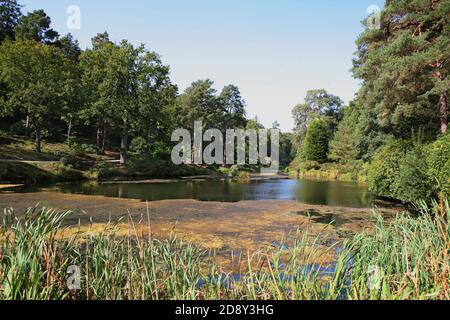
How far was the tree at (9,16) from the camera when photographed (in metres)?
52.0

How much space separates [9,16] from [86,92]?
88.3 ft

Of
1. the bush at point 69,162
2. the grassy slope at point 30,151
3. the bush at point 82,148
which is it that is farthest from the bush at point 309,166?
the bush at point 69,162

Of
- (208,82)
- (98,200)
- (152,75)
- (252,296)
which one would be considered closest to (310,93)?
(208,82)

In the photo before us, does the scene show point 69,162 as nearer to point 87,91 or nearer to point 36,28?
point 87,91

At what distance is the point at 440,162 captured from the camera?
49.6 ft

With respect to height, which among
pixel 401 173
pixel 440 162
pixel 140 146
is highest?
pixel 140 146

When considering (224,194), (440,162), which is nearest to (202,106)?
(224,194)

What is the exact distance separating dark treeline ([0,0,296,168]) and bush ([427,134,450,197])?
28433 mm

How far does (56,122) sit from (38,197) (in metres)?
30.3

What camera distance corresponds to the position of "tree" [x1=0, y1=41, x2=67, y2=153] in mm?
33156

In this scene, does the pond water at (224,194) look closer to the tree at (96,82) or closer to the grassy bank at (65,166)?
the grassy bank at (65,166)
